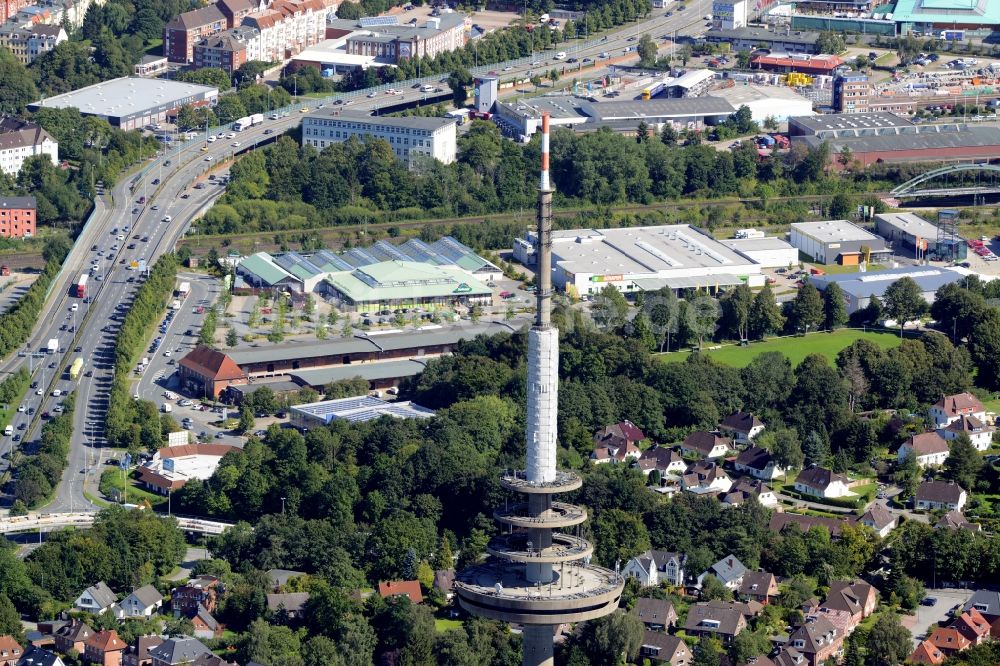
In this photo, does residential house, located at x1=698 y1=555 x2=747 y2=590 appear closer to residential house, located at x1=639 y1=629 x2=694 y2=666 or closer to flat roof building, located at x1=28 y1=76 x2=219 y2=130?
residential house, located at x1=639 y1=629 x2=694 y2=666

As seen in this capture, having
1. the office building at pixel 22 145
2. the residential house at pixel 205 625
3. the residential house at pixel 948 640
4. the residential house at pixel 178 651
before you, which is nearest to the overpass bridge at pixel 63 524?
the residential house at pixel 205 625

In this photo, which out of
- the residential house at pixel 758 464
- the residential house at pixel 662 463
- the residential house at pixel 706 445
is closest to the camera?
the residential house at pixel 662 463

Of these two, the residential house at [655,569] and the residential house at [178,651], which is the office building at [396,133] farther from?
the residential house at [178,651]

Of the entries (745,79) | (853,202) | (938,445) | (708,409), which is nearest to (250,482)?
(708,409)

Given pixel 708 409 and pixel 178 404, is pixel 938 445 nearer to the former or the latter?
pixel 708 409

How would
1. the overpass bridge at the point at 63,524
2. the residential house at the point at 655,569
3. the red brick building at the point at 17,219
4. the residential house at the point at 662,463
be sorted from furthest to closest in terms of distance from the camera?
the red brick building at the point at 17,219, the residential house at the point at 662,463, the overpass bridge at the point at 63,524, the residential house at the point at 655,569

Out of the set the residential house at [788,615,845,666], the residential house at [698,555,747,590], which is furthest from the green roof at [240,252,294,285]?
the residential house at [788,615,845,666]
